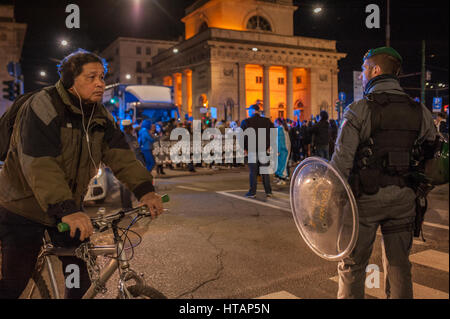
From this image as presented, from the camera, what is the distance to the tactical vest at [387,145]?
2799 millimetres

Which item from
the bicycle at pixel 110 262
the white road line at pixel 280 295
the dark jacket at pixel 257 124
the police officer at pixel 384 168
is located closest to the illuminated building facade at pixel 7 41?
the dark jacket at pixel 257 124

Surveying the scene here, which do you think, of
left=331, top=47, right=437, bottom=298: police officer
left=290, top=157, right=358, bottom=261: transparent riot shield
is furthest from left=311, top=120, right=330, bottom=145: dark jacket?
left=331, top=47, right=437, bottom=298: police officer

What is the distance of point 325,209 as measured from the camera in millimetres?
3125

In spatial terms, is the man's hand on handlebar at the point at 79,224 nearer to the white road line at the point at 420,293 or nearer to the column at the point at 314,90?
the white road line at the point at 420,293

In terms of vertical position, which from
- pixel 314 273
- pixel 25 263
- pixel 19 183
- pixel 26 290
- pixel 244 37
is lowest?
pixel 314 273

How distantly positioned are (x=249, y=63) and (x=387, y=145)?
48484 millimetres

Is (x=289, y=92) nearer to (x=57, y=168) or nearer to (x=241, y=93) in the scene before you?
(x=241, y=93)

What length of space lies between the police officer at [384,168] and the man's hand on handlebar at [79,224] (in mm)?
1717

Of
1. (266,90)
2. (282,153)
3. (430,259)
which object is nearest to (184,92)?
(266,90)

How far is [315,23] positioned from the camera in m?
58.8

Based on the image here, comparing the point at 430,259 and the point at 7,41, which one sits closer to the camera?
the point at 430,259
